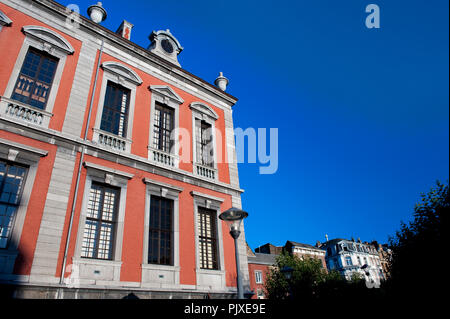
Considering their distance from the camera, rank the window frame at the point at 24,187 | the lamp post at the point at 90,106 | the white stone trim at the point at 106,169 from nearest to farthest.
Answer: the window frame at the point at 24,187
the lamp post at the point at 90,106
the white stone trim at the point at 106,169

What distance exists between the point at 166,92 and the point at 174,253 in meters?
7.65

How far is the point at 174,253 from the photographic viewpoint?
10828 mm

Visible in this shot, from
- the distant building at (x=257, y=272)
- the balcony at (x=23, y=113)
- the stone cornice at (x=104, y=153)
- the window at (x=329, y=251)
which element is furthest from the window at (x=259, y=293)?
the balcony at (x=23, y=113)

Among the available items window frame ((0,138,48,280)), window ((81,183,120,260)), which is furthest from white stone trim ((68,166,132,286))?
window frame ((0,138,48,280))

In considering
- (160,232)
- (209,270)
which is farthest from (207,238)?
(160,232)

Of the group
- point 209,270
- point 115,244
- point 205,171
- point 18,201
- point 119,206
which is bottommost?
point 209,270

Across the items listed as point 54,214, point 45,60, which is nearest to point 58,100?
point 45,60

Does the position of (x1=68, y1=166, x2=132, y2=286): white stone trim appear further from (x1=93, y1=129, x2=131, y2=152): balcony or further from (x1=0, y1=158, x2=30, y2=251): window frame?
(x1=0, y1=158, x2=30, y2=251): window frame

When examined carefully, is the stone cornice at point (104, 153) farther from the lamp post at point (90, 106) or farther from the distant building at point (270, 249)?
the distant building at point (270, 249)

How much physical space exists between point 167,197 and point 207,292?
13.2ft

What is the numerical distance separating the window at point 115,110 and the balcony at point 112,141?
0.45 meters

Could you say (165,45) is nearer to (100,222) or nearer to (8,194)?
(100,222)

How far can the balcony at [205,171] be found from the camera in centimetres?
1339
